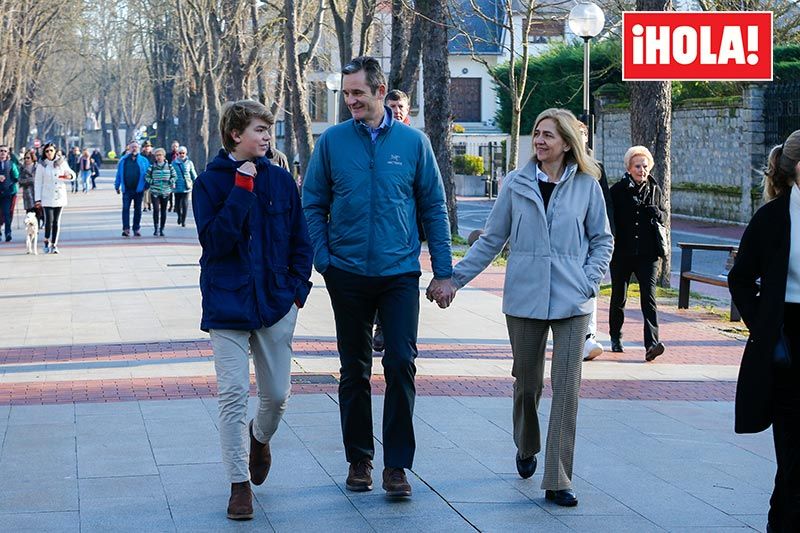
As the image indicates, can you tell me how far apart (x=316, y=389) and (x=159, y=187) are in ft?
59.4

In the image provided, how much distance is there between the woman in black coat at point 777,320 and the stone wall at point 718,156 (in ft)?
81.9

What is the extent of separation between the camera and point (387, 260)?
6098mm

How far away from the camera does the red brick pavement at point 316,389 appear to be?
28.9ft

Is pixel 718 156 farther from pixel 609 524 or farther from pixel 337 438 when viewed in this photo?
pixel 609 524

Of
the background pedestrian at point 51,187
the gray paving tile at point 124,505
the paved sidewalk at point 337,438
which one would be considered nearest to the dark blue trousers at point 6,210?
the background pedestrian at point 51,187

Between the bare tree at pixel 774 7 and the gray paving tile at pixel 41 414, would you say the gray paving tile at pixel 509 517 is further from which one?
the bare tree at pixel 774 7

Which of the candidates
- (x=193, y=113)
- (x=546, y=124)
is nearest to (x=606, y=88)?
(x=193, y=113)

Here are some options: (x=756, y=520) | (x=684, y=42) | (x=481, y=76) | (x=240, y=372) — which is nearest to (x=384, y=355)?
(x=240, y=372)

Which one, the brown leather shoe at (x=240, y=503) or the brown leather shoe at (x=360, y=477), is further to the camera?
the brown leather shoe at (x=360, y=477)

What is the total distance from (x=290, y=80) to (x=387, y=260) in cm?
2738

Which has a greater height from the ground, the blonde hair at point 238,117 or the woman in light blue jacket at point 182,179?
the blonde hair at point 238,117

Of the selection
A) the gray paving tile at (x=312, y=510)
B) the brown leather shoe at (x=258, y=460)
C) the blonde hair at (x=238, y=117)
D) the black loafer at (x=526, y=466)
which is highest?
the blonde hair at (x=238, y=117)

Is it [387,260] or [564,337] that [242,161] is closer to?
[387,260]

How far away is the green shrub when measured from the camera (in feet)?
181
